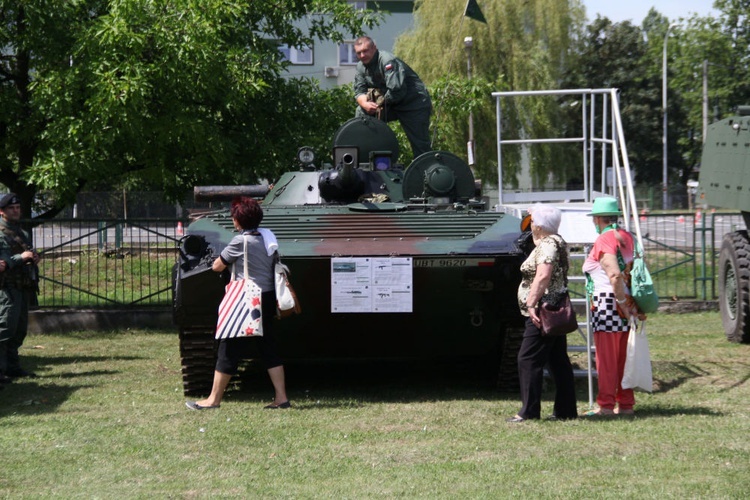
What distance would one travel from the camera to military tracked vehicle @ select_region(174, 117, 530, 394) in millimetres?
8977

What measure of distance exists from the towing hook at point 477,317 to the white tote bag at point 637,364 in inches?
50.7

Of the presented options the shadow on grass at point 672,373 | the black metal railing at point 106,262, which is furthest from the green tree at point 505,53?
the shadow on grass at point 672,373

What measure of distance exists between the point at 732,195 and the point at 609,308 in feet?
17.6

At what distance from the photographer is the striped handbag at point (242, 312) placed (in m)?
8.66

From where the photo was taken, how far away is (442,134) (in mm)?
18188

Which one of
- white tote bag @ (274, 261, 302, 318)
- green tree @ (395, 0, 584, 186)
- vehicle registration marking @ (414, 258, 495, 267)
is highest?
green tree @ (395, 0, 584, 186)

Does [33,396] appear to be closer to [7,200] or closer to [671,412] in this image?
[7,200]

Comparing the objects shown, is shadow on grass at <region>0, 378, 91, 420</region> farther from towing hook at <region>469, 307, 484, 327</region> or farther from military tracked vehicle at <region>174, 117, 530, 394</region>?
towing hook at <region>469, 307, 484, 327</region>

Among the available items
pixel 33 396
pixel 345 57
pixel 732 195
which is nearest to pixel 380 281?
pixel 33 396

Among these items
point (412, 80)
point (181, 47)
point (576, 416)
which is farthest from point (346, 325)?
point (181, 47)

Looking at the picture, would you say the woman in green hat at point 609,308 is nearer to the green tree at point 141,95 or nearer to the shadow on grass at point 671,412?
the shadow on grass at point 671,412

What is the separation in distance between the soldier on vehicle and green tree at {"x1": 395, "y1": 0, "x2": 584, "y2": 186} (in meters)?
21.3

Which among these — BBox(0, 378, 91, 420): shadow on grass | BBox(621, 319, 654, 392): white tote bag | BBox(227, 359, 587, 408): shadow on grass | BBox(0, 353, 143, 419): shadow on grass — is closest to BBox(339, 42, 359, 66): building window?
BBox(0, 353, 143, 419): shadow on grass

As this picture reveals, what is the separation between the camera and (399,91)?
11.7m
